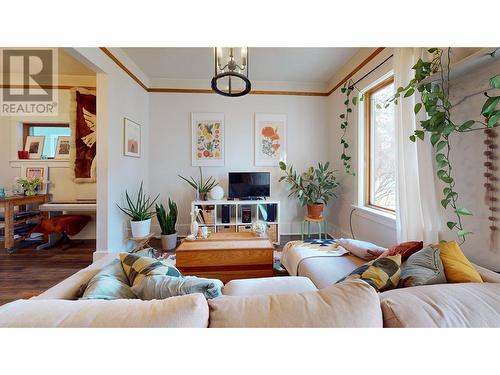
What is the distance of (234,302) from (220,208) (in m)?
2.90

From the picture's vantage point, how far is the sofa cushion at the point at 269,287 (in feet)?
3.72

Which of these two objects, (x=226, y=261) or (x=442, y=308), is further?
(x=226, y=261)

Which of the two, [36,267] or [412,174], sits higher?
[412,174]

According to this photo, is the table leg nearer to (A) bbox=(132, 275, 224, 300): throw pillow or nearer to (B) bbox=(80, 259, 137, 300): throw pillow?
(B) bbox=(80, 259, 137, 300): throw pillow

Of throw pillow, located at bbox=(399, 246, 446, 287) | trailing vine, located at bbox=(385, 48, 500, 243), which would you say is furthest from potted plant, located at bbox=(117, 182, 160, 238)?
trailing vine, located at bbox=(385, 48, 500, 243)

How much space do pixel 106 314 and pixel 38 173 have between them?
13.0 feet

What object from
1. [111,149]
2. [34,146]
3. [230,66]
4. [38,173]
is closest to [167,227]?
[111,149]

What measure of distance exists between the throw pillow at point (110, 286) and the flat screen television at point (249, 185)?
2.48 meters

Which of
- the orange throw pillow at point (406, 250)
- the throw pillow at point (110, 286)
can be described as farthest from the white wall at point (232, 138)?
the throw pillow at point (110, 286)

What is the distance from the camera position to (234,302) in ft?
2.09

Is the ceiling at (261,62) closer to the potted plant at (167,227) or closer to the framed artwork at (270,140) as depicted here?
the framed artwork at (270,140)

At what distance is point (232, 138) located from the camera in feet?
11.7

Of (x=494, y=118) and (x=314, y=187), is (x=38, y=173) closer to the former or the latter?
(x=314, y=187)
